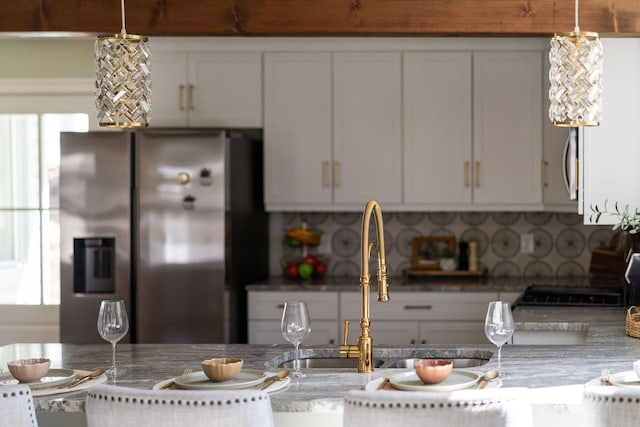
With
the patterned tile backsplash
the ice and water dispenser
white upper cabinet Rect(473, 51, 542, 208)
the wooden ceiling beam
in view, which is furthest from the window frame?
white upper cabinet Rect(473, 51, 542, 208)

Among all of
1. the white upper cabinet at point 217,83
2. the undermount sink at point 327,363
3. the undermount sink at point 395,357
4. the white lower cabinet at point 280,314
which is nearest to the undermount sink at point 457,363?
the undermount sink at point 395,357

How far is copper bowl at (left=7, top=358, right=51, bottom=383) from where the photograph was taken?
2727 millimetres

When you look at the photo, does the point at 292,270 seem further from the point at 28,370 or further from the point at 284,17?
the point at 28,370

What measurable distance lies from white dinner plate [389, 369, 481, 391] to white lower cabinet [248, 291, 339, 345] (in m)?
2.59

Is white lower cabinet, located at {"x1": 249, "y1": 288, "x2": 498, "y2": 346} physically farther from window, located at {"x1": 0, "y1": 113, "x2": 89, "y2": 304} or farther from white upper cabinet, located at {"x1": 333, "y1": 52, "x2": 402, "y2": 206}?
window, located at {"x1": 0, "y1": 113, "x2": 89, "y2": 304}

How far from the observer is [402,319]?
5.34m

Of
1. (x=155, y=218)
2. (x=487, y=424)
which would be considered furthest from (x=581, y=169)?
(x=487, y=424)

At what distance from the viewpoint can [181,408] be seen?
2.17 m

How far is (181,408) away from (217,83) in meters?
3.62

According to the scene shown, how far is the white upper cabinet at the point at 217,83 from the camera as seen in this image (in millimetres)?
5582

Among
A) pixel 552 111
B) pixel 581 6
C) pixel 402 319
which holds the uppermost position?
pixel 581 6

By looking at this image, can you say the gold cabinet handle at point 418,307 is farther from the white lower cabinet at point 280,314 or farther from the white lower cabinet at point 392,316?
the white lower cabinet at point 280,314

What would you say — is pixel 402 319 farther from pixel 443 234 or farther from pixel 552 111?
pixel 552 111

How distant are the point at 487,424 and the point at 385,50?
3.71m
